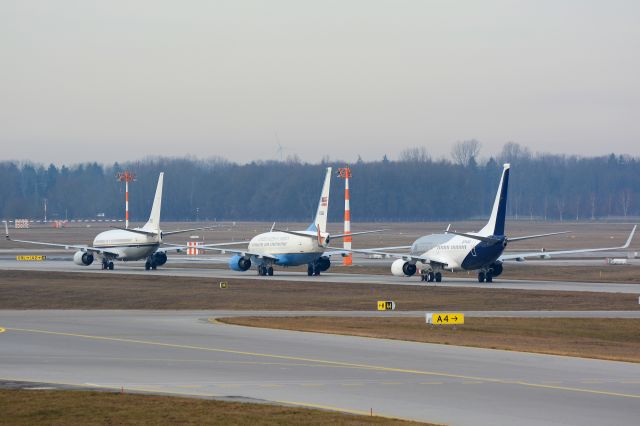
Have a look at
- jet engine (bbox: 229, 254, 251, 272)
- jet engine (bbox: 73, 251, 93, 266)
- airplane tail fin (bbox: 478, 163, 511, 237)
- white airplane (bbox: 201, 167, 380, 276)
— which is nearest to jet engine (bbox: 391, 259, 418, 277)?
white airplane (bbox: 201, 167, 380, 276)

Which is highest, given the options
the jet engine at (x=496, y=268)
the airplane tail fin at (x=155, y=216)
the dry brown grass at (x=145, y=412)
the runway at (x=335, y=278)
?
the airplane tail fin at (x=155, y=216)

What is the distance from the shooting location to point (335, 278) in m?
85.4

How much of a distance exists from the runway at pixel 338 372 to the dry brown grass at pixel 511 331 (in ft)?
6.21

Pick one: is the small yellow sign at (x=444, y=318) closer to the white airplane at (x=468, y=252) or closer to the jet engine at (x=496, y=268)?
the white airplane at (x=468, y=252)

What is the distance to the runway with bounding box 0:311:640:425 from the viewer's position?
2642cm

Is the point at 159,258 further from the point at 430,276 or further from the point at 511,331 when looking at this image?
the point at 511,331

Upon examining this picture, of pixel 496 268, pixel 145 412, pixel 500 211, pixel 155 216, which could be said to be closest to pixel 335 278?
pixel 496 268

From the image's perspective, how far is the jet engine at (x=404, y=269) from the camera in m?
85.2

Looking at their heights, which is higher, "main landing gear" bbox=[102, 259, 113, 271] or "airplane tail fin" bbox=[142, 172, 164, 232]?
"airplane tail fin" bbox=[142, 172, 164, 232]

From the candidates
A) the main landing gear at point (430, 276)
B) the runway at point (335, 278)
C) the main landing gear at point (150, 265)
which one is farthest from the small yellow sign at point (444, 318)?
the main landing gear at point (150, 265)

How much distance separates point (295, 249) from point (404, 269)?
10.1 metres

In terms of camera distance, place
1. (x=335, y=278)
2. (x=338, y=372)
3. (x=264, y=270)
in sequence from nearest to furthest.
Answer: (x=338, y=372), (x=335, y=278), (x=264, y=270)

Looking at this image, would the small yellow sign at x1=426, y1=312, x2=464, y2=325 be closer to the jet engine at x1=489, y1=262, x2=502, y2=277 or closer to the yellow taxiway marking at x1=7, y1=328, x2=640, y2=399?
the yellow taxiway marking at x1=7, y1=328, x2=640, y2=399

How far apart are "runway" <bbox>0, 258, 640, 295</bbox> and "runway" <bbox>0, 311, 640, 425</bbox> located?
33.0 m
